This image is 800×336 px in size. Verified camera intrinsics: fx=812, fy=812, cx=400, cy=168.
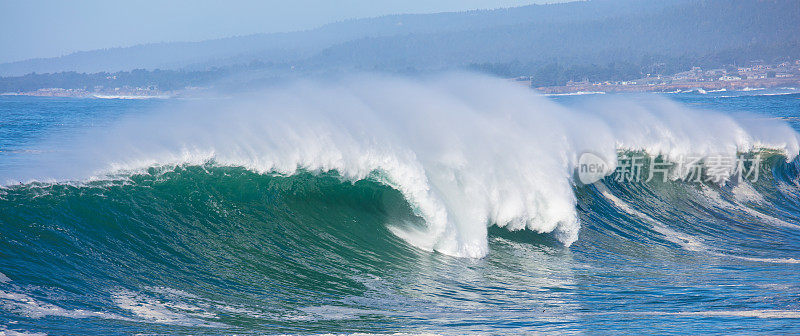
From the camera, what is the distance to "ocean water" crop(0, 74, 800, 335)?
Result: 7633mm

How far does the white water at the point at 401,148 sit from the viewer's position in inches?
447

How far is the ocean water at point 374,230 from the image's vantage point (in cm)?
763

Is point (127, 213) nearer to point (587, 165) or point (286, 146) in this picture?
point (286, 146)

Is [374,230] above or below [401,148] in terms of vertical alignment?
below

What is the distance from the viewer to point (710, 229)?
14.5 meters

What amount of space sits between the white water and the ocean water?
1.6 inches

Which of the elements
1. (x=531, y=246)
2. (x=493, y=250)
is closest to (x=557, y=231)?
(x=531, y=246)

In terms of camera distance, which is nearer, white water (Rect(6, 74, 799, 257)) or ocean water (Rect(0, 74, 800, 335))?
ocean water (Rect(0, 74, 800, 335))

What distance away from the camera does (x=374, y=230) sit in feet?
38.1

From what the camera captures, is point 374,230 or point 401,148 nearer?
point 374,230

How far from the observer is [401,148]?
12055mm

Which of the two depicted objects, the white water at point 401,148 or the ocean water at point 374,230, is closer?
the ocean water at point 374,230

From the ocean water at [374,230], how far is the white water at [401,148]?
4 centimetres

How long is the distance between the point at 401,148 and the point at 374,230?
1.32 m
